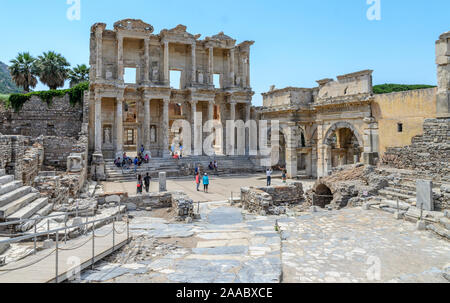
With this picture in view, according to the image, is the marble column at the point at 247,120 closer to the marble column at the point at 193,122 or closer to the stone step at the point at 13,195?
the marble column at the point at 193,122

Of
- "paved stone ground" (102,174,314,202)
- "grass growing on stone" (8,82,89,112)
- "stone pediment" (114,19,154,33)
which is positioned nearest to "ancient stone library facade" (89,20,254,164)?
"stone pediment" (114,19,154,33)

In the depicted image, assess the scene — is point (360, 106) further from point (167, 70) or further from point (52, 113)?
point (52, 113)

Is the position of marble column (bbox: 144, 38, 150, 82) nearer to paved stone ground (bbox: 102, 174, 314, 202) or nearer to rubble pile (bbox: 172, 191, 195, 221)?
paved stone ground (bbox: 102, 174, 314, 202)

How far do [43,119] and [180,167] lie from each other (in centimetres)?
1566

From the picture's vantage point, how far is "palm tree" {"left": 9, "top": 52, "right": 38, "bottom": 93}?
34.1 meters

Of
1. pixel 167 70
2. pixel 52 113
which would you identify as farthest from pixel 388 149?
pixel 52 113

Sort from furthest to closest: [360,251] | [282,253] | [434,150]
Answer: [434,150]
[360,251]
[282,253]

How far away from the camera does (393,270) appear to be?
6.22m

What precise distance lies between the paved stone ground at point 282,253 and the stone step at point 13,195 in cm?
388

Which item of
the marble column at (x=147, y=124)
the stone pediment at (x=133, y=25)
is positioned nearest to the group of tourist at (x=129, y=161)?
the marble column at (x=147, y=124)

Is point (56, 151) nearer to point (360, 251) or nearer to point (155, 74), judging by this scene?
point (155, 74)

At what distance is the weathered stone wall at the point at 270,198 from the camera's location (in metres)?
12.8

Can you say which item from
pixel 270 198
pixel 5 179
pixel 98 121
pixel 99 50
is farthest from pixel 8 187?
pixel 99 50

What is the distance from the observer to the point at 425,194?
11.0 m
